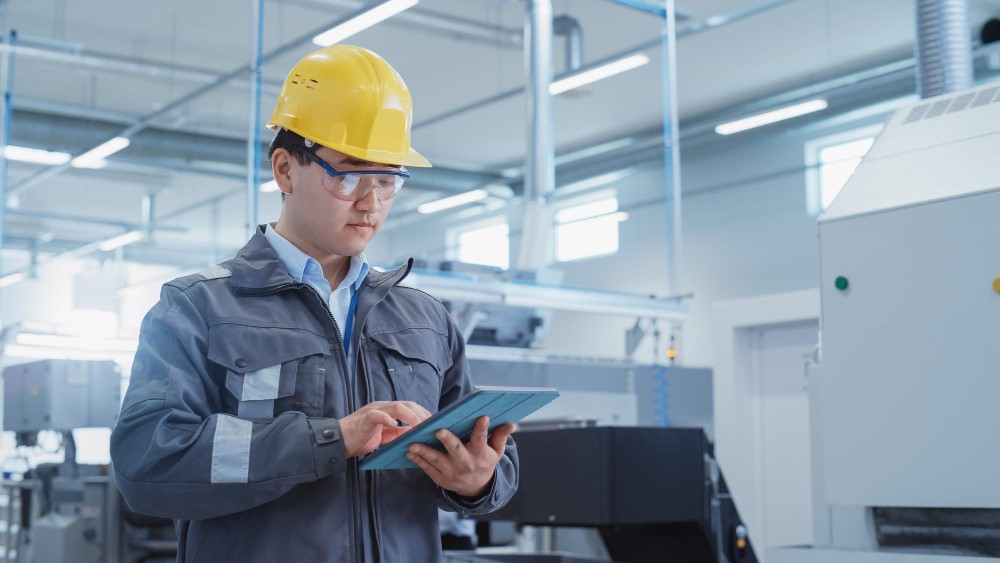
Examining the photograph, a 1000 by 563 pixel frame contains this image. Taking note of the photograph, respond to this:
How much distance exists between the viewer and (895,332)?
6.84 ft

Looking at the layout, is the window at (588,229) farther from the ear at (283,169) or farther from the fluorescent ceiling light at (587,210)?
the ear at (283,169)

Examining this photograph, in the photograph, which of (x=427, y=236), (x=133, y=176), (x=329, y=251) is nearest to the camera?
(x=329, y=251)

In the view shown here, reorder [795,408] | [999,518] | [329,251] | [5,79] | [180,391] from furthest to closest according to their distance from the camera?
[5,79] < [795,408] < [999,518] < [329,251] < [180,391]

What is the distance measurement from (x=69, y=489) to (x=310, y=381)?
3825 mm

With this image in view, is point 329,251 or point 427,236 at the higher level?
point 427,236

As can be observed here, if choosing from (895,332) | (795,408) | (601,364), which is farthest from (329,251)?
(601,364)

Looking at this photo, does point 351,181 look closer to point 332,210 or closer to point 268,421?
point 332,210

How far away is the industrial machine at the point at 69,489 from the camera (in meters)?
4.52

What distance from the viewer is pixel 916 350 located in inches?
81.0

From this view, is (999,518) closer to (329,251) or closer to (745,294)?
(329,251)

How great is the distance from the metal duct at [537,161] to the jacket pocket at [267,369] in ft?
10.2

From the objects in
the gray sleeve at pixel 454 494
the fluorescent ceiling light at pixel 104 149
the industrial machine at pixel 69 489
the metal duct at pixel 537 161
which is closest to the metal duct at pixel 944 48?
the metal duct at pixel 537 161

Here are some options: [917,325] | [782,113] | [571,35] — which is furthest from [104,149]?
[917,325]

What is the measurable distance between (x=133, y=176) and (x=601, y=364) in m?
7.43
